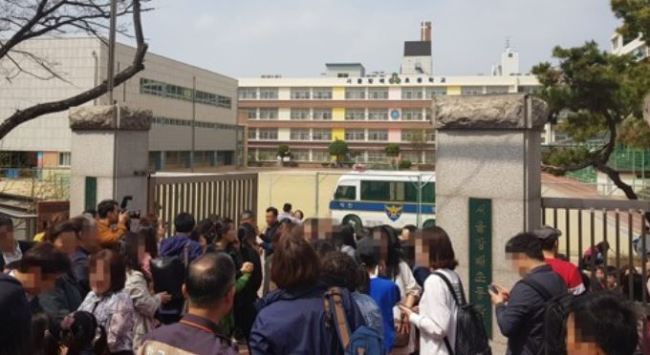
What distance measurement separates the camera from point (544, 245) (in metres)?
3.83

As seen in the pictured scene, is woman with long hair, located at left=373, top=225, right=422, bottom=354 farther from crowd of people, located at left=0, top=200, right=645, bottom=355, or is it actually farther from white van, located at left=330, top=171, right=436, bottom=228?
white van, located at left=330, top=171, right=436, bottom=228

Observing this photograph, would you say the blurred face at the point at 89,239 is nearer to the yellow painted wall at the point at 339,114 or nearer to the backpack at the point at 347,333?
the backpack at the point at 347,333

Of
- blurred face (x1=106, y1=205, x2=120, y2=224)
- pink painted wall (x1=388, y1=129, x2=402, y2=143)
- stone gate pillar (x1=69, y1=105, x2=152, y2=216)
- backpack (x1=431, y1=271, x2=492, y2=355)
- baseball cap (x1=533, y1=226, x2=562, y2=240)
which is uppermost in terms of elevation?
pink painted wall (x1=388, y1=129, x2=402, y2=143)

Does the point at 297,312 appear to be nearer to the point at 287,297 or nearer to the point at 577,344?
the point at 287,297

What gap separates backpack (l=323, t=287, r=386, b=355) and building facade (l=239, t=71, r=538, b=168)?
62876mm

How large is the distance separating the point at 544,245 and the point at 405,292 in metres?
1.06

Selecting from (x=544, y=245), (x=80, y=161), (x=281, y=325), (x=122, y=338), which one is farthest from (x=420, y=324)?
(x=80, y=161)

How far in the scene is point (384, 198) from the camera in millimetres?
17688

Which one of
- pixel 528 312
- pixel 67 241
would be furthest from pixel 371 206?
pixel 528 312

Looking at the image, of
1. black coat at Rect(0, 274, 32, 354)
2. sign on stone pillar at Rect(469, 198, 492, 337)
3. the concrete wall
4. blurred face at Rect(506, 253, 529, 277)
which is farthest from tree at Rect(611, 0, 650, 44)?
the concrete wall

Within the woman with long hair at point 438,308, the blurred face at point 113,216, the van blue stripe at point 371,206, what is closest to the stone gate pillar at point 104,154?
the blurred face at point 113,216

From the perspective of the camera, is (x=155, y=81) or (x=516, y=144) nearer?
→ (x=516, y=144)

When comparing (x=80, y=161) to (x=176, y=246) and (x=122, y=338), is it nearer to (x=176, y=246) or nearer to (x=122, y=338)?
(x=176, y=246)

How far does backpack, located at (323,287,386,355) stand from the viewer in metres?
2.56
